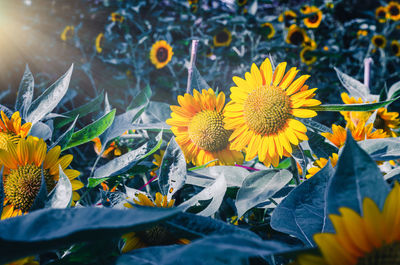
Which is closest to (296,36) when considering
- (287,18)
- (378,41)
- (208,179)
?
(287,18)

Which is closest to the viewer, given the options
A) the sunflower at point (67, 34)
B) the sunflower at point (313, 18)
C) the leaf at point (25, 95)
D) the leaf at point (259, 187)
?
the leaf at point (259, 187)

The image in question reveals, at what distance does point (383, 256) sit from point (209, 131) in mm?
405

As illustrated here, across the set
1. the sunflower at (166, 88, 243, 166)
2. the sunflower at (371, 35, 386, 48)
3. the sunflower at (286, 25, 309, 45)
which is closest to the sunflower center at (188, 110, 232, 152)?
the sunflower at (166, 88, 243, 166)

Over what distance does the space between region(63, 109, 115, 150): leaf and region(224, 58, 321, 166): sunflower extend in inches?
8.0

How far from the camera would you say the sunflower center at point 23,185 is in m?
0.42

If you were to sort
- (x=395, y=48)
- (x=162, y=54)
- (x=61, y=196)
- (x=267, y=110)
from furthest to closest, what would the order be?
(x=395, y=48)
(x=162, y=54)
(x=267, y=110)
(x=61, y=196)

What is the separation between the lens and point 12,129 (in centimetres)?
49

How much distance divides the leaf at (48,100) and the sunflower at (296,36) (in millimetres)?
2356

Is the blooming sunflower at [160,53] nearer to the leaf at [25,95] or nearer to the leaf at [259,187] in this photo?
the leaf at [25,95]

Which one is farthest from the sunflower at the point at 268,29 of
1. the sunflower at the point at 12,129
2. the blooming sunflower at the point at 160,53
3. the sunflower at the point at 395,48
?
the sunflower at the point at 12,129

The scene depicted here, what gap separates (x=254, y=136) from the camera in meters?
0.55

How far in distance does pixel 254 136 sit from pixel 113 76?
242 centimetres

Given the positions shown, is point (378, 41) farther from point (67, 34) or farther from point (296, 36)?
point (67, 34)

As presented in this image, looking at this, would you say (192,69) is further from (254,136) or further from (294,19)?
(294,19)
